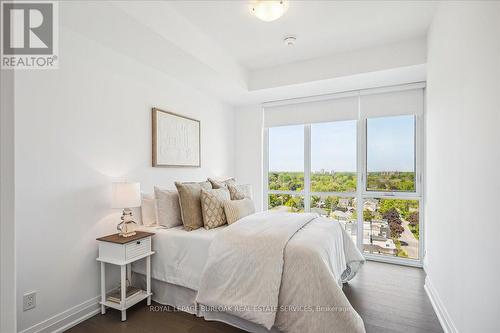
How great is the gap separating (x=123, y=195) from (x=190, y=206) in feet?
2.06

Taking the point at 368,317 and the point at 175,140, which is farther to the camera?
the point at 175,140

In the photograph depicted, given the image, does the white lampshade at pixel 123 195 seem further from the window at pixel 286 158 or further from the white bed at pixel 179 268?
the window at pixel 286 158

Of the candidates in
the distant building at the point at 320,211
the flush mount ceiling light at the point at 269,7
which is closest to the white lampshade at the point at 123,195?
the flush mount ceiling light at the point at 269,7

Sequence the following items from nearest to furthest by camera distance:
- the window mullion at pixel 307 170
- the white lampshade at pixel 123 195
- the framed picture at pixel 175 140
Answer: the white lampshade at pixel 123 195, the framed picture at pixel 175 140, the window mullion at pixel 307 170

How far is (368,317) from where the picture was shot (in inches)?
88.7

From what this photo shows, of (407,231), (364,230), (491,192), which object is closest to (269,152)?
(364,230)

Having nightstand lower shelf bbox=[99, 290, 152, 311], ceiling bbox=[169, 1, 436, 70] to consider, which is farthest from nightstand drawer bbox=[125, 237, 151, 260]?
ceiling bbox=[169, 1, 436, 70]

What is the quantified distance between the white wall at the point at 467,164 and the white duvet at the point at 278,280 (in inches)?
28.6

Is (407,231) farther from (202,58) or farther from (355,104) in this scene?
(202,58)

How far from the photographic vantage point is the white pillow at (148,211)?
2742mm

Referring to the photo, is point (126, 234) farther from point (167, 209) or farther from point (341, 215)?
point (341, 215)

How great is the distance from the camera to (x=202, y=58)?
2.88m

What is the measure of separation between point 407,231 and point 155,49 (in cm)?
390

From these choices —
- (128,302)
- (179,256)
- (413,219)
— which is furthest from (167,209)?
(413,219)
